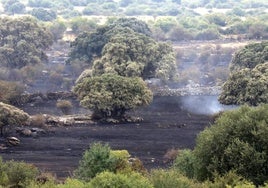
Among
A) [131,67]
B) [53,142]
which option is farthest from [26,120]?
[131,67]

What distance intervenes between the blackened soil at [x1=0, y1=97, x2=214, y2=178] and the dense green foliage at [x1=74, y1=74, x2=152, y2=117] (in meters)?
3.07

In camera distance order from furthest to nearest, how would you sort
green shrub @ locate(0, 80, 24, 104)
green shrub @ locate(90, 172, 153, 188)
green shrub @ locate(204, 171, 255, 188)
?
green shrub @ locate(0, 80, 24, 104)
green shrub @ locate(204, 171, 255, 188)
green shrub @ locate(90, 172, 153, 188)

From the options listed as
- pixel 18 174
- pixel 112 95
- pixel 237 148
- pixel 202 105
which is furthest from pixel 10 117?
pixel 237 148

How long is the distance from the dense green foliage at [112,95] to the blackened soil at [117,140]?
307 cm

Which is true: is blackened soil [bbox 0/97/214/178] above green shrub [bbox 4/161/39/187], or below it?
below

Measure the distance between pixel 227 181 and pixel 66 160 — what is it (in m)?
31.2

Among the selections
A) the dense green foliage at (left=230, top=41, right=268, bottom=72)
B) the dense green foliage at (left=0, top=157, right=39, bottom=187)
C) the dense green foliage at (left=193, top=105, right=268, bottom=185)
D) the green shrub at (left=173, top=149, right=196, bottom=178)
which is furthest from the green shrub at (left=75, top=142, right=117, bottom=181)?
the dense green foliage at (left=230, top=41, right=268, bottom=72)

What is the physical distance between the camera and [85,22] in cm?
17662

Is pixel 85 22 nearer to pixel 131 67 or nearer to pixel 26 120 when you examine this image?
pixel 131 67

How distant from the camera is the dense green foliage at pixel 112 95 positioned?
9119 centimetres

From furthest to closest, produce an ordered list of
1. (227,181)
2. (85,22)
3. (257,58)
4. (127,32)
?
(85,22), (127,32), (257,58), (227,181)

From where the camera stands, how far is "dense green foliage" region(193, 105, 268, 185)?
4556cm

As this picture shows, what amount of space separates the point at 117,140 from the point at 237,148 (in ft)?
118

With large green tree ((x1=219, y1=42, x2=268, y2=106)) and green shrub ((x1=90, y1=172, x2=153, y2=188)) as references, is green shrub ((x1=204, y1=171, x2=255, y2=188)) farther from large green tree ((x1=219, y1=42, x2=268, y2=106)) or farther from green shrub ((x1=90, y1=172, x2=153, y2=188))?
large green tree ((x1=219, y1=42, x2=268, y2=106))
